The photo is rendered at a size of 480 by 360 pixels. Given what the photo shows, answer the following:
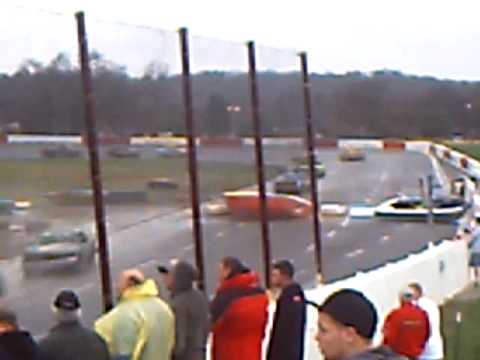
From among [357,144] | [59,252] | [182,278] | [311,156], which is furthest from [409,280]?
[357,144]

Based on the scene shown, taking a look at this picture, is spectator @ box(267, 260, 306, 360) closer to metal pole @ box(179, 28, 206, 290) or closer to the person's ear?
metal pole @ box(179, 28, 206, 290)

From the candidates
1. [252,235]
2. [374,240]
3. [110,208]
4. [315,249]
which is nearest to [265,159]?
[252,235]

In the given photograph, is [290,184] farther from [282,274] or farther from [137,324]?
[137,324]

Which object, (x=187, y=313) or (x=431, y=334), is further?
(x=431, y=334)

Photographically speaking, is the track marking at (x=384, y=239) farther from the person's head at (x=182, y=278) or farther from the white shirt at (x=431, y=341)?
the person's head at (x=182, y=278)

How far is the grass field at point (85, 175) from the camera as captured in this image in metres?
7.33

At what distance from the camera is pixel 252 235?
11039 mm

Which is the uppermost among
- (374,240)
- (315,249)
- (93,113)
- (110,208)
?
(93,113)

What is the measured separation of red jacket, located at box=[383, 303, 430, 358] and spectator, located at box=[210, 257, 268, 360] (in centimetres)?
196

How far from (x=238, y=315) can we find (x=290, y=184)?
4434 millimetres

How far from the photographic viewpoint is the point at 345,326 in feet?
14.0

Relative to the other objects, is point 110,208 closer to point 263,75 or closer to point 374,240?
point 263,75

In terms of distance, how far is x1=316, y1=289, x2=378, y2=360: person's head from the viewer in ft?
13.8

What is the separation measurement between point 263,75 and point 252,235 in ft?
4.72
